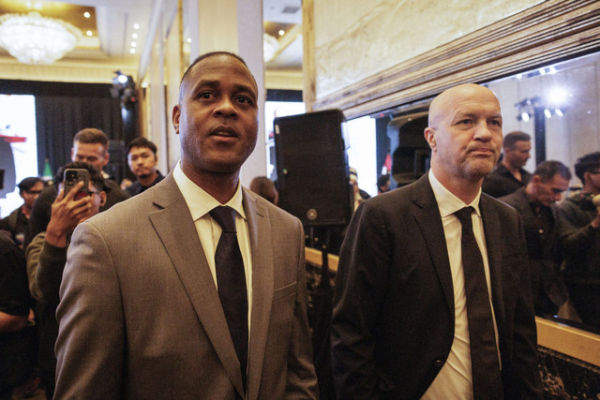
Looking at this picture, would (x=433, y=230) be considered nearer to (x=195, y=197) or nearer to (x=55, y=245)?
(x=195, y=197)

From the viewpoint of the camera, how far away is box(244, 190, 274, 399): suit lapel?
1015 millimetres

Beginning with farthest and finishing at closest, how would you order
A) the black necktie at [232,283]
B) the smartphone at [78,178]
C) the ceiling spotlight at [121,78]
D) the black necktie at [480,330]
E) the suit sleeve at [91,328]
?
the ceiling spotlight at [121,78] → the smartphone at [78,178] → the black necktie at [480,330] → the black necktie at [232,283] → the suit sleeve at [91,328]

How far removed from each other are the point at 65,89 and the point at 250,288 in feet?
37.2

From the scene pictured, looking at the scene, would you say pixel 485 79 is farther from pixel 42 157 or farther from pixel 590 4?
pixel 42 157

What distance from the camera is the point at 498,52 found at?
6.00 feet

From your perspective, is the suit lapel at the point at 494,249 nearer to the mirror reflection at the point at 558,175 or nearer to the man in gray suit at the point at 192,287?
the mirror reflection at the point at 558,175

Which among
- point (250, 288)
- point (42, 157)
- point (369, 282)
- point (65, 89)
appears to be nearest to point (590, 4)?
point (369, 282)

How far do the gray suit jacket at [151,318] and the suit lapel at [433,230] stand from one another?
0.55 metres

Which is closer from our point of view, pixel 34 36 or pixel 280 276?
pixel 280 276

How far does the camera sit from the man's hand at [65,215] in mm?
1619

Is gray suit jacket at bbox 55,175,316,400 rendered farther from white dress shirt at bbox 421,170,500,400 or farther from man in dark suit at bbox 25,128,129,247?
man in dark suit at bbox 25,128,129,247

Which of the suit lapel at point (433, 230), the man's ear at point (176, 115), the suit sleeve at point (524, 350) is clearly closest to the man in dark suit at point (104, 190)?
the man's ear at point (176, 115)

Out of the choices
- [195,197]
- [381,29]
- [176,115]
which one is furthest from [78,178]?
[381,29]

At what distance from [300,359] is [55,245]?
1.05 m
